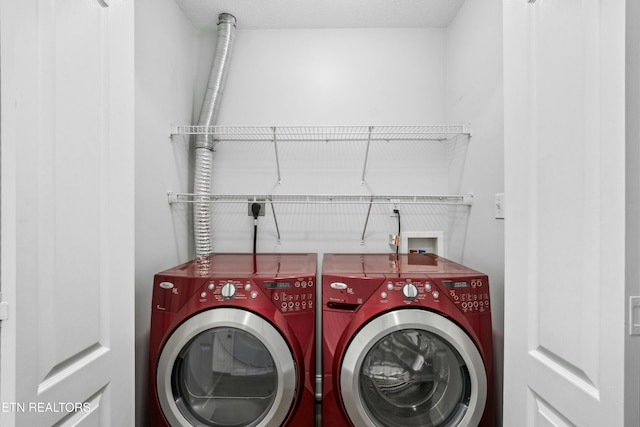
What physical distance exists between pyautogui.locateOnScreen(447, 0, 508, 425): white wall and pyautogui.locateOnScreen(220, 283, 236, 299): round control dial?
1298mm

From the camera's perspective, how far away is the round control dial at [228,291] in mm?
1284

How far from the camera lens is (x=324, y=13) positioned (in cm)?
191

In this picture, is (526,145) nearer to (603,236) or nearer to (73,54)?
(603,236)

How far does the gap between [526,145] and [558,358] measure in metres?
0.62

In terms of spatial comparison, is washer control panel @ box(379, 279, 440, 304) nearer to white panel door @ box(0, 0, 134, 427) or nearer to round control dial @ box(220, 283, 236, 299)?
round control dial @ box(220, 283, 236, 299)

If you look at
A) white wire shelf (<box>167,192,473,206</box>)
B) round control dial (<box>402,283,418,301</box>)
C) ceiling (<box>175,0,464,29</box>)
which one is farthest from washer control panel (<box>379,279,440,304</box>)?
ceiling (<box>175,0,464,29</box>)

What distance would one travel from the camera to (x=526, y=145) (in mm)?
896

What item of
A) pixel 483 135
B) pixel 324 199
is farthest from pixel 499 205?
pixel 324 199

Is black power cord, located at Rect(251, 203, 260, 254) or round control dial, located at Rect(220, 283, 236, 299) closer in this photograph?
round control dial, located at Rect(220, 283, 236, 299)

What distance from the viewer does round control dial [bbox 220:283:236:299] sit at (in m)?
1.28

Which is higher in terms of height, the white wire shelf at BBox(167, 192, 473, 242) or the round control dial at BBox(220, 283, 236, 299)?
the white wire shelf at BBox(167, 192, 473, 242)

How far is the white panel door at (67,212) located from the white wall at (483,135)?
5.42 feet

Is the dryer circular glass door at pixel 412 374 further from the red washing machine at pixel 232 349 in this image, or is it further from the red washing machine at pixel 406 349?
the red washing machine at pixel 232 349

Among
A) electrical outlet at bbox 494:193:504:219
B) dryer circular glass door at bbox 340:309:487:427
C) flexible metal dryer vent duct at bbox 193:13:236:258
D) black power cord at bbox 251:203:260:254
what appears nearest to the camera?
dryer circular glass door at bbox 340:309:487:427
